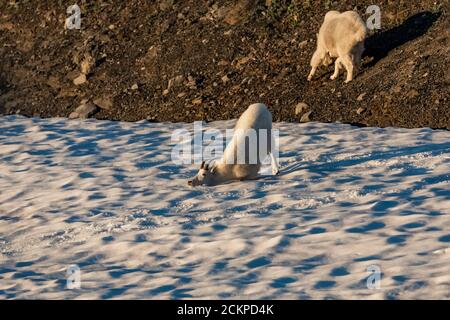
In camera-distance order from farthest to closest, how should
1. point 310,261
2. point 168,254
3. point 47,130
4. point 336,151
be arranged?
point 47,130, point 336,151, point 168,254, point 310,261

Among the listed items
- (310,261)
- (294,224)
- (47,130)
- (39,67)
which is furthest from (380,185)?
(39,67)

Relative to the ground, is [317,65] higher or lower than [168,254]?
higher

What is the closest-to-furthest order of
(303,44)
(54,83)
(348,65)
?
(348,65)
(303,44)
(54,83)

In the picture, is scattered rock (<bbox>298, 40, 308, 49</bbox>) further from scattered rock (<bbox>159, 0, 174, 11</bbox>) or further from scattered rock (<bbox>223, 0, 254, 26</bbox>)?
scattered rock (<bbox>159, 0, 174, 11</bbox>)

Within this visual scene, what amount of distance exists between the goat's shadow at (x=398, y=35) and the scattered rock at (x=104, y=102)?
19.6ft

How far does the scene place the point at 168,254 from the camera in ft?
39.6

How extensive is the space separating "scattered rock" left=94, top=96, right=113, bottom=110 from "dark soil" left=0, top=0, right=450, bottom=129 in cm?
4

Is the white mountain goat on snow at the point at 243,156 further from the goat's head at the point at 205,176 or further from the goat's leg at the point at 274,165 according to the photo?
the goat's leg at the point at 274,165

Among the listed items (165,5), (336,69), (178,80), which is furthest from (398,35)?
(165,5)

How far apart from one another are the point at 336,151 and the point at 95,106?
7546 millimetres

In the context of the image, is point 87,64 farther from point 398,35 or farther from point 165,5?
point 398,35

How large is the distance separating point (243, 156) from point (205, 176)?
674mm

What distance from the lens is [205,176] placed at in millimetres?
15000
